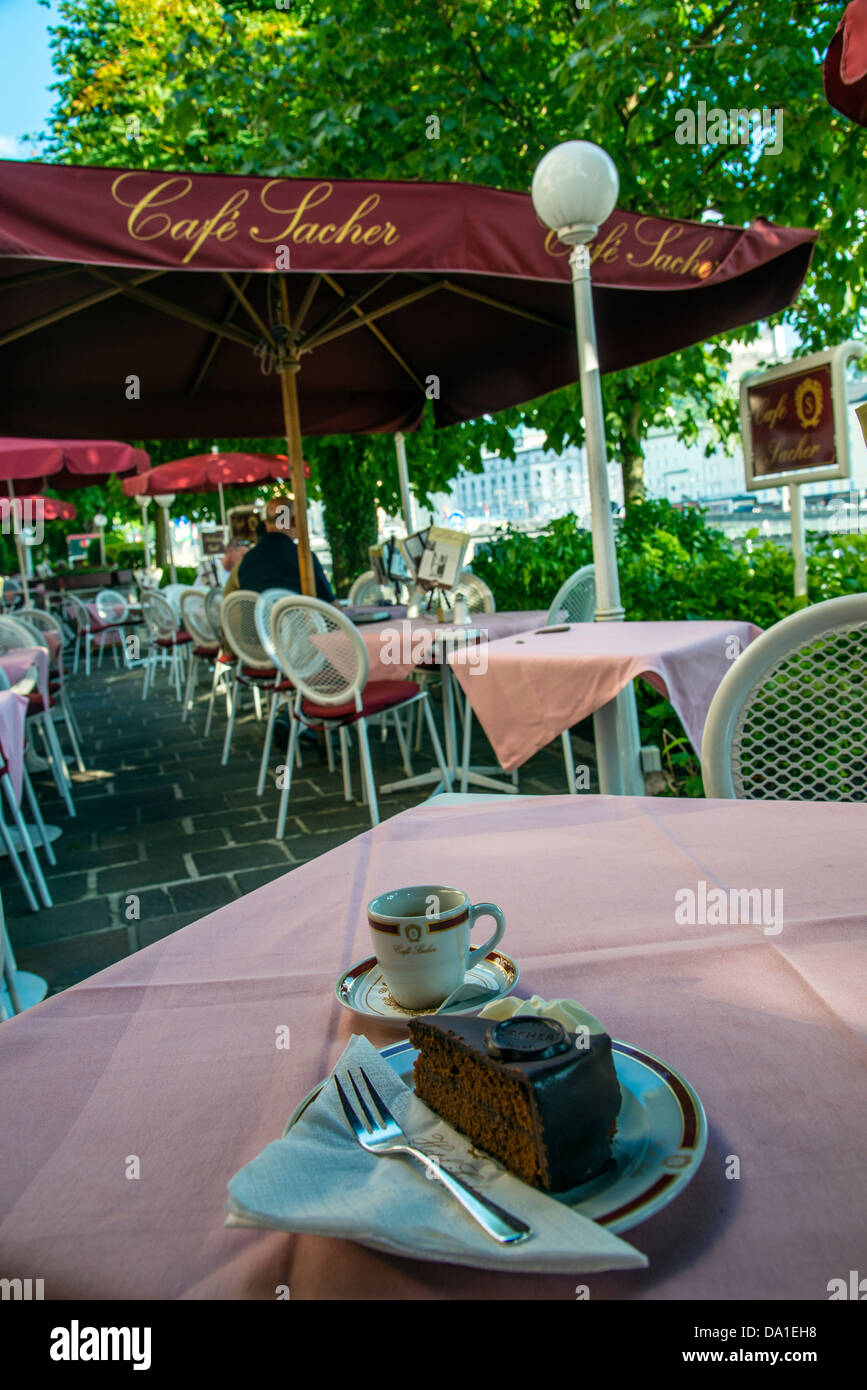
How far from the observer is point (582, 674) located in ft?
9.06

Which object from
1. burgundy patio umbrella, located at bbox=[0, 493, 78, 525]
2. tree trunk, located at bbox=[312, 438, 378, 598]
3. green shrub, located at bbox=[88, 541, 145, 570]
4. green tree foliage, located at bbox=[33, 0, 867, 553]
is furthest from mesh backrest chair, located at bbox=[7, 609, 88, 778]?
green shrub, located at bbox=[88, 541, 145, 570]

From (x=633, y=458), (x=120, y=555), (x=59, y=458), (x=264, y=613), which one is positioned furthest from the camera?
(x=120, y=555)

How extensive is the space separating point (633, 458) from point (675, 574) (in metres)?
4.83

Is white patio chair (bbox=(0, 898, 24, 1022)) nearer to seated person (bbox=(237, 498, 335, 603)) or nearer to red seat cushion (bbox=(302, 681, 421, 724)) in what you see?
red seat cushion (bbox=(302, 681, 421, 724))

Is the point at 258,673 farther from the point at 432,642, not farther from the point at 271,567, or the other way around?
the point at 432,642

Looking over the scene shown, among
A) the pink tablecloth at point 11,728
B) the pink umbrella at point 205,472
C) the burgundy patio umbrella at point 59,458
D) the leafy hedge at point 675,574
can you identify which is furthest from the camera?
the pink umbrella at point 205,472

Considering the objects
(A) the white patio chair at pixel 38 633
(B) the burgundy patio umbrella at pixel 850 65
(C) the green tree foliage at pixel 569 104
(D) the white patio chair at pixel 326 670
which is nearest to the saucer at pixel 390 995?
(B) the burgundy patio umbrella at pixel 850 65

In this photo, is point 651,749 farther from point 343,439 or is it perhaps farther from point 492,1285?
point 343,439

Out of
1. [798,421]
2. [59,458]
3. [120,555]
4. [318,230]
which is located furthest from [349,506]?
[120,555]

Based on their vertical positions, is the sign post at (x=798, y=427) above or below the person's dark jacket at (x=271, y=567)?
above

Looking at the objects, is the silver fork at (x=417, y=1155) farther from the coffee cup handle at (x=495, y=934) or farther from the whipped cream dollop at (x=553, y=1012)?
the coffee cup handle at (x=495, y=934)

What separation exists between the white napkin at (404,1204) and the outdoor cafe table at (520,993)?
0.08ft

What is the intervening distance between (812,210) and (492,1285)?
7.91 meters

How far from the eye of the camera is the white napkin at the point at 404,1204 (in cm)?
48
